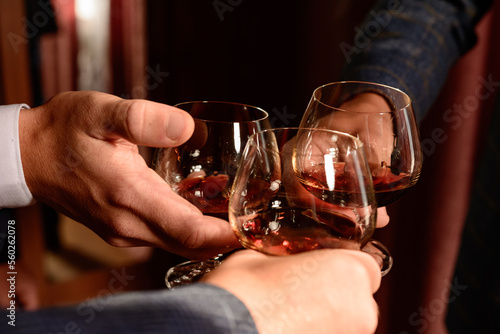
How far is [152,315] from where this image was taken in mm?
469

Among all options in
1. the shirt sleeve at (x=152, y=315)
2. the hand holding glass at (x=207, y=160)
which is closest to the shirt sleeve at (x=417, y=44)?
the hand holding glass at (x=207, y=160)

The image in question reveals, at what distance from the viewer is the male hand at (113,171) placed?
0.75 metres

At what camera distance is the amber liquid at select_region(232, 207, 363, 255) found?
2.20 feet

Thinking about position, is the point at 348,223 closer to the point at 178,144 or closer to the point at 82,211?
the point at 178,144

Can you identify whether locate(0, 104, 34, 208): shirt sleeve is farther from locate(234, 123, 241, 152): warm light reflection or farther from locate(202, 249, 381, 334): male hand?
locate(202, 249, 381, 334): male hand

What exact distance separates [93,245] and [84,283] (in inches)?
12.4

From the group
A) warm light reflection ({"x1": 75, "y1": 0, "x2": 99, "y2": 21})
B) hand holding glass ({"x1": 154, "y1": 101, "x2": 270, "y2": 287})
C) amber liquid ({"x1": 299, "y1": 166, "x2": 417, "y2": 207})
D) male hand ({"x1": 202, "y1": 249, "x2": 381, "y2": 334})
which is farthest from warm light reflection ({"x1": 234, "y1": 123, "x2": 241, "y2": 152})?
warm light reflection ({"x1": 75, "y1": 0, "x2": 99, "y2": 21})

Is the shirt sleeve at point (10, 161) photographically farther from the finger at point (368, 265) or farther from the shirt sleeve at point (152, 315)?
the finger at point (368, 265)

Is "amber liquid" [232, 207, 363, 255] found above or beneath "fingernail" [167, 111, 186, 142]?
beneath

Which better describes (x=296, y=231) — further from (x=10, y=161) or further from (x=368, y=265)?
(x=10, y=161)

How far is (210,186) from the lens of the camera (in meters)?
0.79

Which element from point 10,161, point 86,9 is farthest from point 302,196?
point 86,9

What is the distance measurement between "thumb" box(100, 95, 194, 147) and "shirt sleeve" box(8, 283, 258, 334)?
0.94 feet

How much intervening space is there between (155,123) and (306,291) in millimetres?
342
